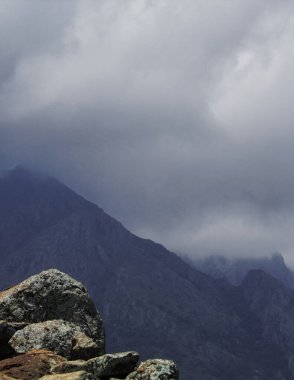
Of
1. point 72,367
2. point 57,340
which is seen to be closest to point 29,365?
point 72,367

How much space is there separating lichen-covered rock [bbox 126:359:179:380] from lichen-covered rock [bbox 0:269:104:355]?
1493cm

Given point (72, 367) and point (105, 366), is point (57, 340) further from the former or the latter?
point (105, 366)

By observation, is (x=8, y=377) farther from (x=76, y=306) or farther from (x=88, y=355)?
(x=76, y=306)

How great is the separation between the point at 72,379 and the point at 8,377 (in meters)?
4.69

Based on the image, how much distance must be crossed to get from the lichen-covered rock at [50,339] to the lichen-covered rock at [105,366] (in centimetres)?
459

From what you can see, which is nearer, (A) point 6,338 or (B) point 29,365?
(B) point 29,365

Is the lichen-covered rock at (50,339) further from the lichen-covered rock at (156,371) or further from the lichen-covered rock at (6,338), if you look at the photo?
the lichen-covered rock at (156,371)

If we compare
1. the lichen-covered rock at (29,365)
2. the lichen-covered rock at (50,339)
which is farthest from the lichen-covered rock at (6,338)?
the lichen-covered rock at (29,365)

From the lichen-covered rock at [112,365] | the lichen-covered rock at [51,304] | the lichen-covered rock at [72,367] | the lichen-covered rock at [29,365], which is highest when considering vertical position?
the lichen-covered rock at [51,304]

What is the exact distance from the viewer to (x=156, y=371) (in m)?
20.1

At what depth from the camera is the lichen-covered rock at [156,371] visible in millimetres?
20031

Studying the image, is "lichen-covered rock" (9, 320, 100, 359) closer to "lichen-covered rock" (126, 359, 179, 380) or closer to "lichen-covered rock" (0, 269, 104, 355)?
"lichen-covered rock" (0, 269, 104, 355)

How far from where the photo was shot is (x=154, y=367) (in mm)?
20312

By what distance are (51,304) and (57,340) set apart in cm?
761
